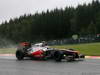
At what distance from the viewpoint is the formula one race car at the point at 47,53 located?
67.4ft

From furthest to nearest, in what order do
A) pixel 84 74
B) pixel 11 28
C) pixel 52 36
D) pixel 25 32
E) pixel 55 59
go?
pixel 11 28
pixel 25 32
pixel 52 36
pixel 55 59
pixel 84 74

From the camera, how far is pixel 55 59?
2106 cm

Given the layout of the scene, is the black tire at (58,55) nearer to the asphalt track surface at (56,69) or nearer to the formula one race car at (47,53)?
the formula one race car at (47,53)

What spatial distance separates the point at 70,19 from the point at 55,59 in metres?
91.7

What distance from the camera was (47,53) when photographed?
71.1ft

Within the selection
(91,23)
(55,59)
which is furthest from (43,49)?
(91,23)

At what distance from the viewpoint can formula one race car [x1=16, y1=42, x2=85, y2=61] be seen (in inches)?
808

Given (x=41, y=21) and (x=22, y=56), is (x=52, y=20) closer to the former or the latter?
(x=41, y=21)

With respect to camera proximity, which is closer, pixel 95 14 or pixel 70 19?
pixel 95 14

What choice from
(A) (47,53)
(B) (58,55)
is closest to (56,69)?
(B) (58,55)

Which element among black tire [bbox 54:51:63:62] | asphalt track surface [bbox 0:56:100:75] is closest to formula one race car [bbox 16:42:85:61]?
black tire [bbox 54:51:63:62]

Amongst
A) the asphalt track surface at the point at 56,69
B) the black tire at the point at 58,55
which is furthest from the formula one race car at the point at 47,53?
the asphalt track surface at the point at 56,69

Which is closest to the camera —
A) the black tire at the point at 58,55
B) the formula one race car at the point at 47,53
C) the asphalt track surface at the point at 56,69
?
the asphalt track surface at the point at 56,69

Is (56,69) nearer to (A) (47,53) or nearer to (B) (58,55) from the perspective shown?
(B) (58,55)
